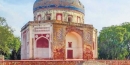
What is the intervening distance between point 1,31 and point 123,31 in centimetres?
1696

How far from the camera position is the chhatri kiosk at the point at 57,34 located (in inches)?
826

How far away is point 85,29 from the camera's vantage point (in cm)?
2259

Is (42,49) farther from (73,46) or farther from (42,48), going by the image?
(73,46)

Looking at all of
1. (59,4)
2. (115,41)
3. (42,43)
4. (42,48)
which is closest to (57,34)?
(42,43)

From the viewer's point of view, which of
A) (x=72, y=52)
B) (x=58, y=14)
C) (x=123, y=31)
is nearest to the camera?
(x=72, y=52)

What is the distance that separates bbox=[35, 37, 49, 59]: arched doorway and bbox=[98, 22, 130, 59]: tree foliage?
13.2 meters

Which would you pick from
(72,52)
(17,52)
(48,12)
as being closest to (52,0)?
(48,12)

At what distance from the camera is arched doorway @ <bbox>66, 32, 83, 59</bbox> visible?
22344 mm

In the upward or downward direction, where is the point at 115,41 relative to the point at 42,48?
upward

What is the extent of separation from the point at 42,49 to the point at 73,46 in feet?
10.8

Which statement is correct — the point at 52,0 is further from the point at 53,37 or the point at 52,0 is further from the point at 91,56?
the point at 91,56

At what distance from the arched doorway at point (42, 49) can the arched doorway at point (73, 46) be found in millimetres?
2251

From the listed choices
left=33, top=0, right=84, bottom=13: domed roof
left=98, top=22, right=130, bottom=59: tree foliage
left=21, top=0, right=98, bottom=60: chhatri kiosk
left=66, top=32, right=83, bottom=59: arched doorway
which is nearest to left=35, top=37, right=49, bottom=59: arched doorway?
left=21, top=0, right=98, bottom=60: chhatri kiosk

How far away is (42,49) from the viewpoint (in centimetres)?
2123
